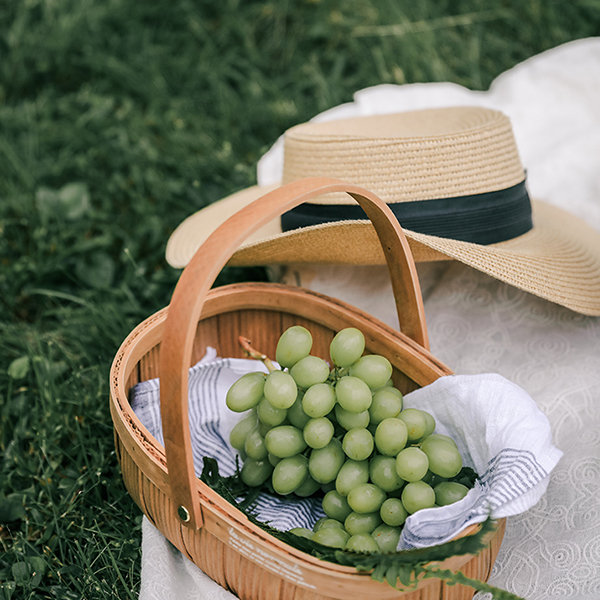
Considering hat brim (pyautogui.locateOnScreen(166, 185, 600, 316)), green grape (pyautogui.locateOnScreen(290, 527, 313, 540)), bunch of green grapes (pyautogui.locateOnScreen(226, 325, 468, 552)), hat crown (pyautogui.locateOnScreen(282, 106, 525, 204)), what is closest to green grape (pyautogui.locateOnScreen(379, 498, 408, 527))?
bunch of green grapes (pyautogui.locateOnScreen(226, 325, 468, 552))

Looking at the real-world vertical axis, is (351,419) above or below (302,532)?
above

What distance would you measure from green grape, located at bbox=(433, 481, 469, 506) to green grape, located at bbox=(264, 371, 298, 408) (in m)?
0.23

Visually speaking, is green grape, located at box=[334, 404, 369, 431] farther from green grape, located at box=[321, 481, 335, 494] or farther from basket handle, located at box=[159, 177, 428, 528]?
basket handle, located at box=[159, 177, 428, 528]

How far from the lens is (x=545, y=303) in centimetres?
130

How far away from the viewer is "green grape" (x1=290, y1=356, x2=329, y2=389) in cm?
92

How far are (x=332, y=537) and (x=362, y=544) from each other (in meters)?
0.05

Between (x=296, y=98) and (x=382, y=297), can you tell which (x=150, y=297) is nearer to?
(x=382, y=297)

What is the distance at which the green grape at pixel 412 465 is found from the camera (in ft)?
2.79

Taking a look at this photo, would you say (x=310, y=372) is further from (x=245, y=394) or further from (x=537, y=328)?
A: (x=537, y=328)

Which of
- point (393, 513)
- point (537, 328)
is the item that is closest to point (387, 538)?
point (393, 513)

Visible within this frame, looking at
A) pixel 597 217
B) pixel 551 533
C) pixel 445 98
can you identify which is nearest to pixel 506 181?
pixel 597 217

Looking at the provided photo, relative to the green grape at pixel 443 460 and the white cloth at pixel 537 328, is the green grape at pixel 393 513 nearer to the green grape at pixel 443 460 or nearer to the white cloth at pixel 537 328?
the green grape at pixel 443 460

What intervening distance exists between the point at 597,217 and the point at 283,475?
3.59 feet

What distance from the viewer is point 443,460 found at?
2.89 ft
